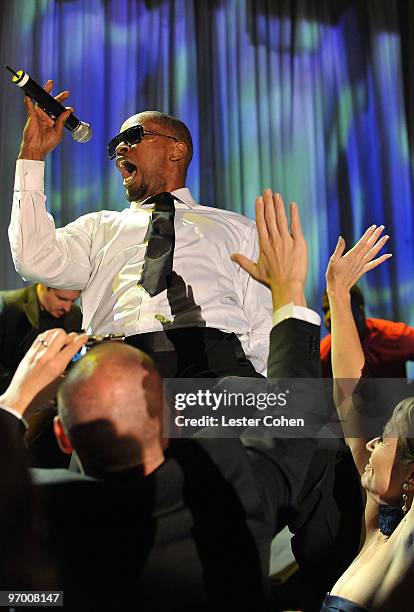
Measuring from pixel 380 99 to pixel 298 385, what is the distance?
2.91 meters

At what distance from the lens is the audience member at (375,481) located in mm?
1904

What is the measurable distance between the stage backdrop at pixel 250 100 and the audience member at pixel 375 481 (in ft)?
5.73

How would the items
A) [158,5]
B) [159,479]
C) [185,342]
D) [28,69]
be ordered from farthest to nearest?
[158,5] < [28,69] < [185,342] < [159,479]

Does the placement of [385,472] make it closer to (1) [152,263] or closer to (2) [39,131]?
(1) [152,263]

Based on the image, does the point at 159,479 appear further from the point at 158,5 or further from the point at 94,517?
the point at 158,5

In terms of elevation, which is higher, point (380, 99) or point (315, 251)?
point (380, 99)

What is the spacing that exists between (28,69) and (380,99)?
5.47ft

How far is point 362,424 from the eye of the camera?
2004 millimetres

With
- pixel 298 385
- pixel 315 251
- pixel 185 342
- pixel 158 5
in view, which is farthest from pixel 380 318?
pixel 298 385

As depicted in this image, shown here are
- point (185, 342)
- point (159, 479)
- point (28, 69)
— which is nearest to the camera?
point (159, 479)

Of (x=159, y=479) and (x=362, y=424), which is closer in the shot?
(x=159, y=479)

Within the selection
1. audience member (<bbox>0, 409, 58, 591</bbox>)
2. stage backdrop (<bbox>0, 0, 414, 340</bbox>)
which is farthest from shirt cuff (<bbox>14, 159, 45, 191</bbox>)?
stage backdrop (<bbox>0, 0, 414, 340</bbox>)

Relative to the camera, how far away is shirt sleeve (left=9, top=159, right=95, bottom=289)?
Answer: 1.93 meters

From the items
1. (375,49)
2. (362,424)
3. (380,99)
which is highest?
(375,49)
